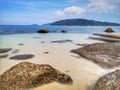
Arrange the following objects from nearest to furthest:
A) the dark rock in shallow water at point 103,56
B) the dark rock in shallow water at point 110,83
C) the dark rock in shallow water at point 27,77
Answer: the dark rock in shallow water at point 110,83 < the dark rock in shallow water at point 27,77 < the dark rock in shallow water at point 103,56

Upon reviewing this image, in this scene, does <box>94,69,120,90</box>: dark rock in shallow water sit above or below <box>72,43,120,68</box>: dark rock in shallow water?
above

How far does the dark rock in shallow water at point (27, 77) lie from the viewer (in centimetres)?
518

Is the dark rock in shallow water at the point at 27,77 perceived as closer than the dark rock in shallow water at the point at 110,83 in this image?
No

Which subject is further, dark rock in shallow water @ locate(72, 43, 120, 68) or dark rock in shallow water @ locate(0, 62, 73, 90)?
dark rock in shallow water @ locate(72, 43, 120, 68)

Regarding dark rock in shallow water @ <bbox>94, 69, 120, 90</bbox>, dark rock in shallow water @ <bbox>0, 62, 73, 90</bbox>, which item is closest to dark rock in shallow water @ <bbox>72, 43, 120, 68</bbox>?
dark rock in shallow water @ <bbox>94, 69, 120, 90</bbox>

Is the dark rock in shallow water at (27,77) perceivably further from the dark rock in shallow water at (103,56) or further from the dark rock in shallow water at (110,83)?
the dark rock in shallow water at (103,56)

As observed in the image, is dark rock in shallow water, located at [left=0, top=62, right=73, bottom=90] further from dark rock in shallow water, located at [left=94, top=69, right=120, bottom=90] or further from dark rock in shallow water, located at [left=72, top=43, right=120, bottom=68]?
dark rock in shallow water, located at [left=72, top=43, right=120, bottom=68]

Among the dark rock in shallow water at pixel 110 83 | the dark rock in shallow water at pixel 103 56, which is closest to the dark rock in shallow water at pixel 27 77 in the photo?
the dark rock in shallow water at pixel 110 83

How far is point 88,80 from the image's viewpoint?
6109 millimetres

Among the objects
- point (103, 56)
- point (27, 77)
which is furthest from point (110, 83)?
point (103, 56)

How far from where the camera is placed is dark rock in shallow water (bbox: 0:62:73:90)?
518cm

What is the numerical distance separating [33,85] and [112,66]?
397 cm

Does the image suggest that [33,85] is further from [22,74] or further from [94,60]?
[94,60]

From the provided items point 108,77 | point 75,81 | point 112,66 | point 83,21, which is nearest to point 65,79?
point 75,81
